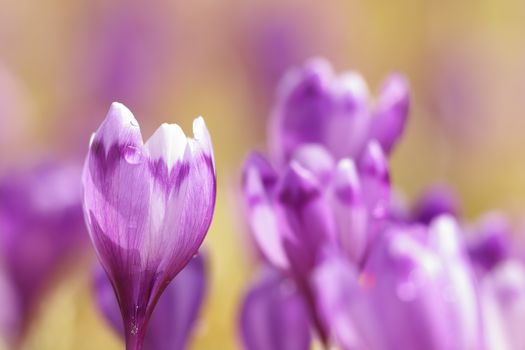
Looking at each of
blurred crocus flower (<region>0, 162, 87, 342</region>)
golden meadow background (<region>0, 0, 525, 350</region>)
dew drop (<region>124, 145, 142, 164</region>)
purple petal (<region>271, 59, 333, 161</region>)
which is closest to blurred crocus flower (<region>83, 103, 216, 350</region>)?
dew drop (<region>124, 145, 142, 164</region>)

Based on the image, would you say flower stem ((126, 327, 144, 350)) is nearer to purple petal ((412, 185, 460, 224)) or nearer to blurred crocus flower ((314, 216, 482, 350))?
blurred crocus flower ((314, 216, 482, 350))

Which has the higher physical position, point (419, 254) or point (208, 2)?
point (208, 2)

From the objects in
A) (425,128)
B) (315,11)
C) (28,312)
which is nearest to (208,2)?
(315,11)

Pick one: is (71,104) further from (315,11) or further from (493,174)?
(315,11)

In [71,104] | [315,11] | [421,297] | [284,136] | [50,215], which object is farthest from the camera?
[315,11]

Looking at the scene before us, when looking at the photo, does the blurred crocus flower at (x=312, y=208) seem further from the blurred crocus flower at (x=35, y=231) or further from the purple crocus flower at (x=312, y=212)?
the blurred crocus flower at (x=35, y=231)

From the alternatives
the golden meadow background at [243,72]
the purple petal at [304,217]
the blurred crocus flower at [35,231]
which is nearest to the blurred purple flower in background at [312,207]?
the purple petal at [304,217]

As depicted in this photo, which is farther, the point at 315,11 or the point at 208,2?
the point at 208,2

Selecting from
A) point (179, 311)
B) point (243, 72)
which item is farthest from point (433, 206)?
point (243, 72)
